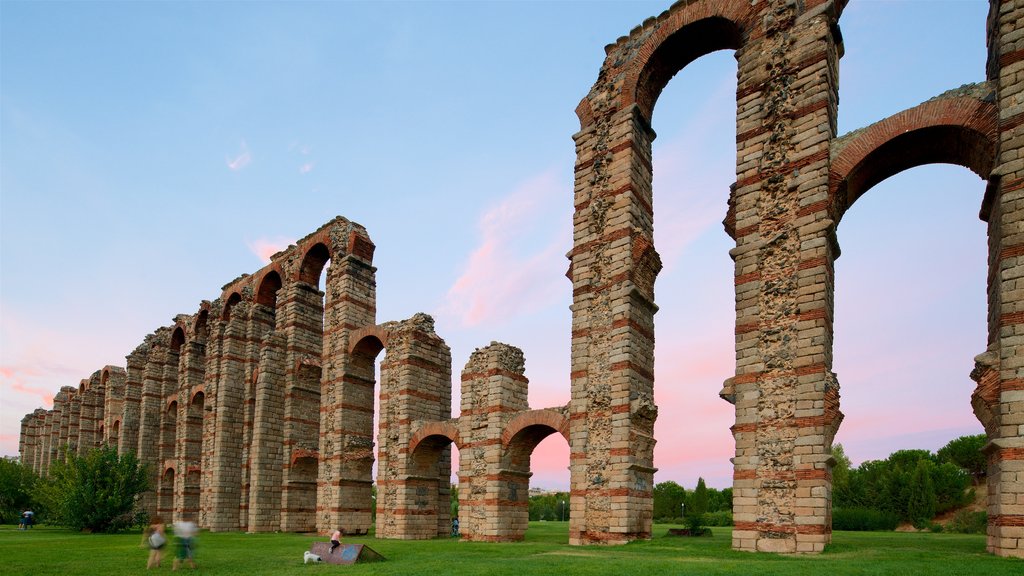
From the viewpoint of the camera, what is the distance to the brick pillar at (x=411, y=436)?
2389cm

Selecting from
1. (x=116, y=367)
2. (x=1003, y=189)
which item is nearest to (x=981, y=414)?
(x=1003, y=189)

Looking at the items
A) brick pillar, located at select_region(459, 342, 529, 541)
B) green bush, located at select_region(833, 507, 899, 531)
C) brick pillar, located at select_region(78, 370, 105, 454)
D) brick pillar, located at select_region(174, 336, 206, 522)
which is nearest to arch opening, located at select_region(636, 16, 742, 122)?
brick pillar, located at select_region(459, 342, 529, 541)

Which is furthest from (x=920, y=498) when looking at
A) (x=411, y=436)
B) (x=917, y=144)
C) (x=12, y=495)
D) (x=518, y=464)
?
(x=12, y=495)

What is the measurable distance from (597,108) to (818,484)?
1191 cm

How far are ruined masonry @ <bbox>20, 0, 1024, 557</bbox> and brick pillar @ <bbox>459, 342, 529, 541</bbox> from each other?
0.19 feet

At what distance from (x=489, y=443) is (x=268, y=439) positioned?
46.0ft

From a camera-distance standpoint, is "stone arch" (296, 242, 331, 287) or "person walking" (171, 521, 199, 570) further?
"stone arch" (296, 242, 331, 287)

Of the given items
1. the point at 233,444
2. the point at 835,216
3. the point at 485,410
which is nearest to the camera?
the point at 835,216

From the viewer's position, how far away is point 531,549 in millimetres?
16359

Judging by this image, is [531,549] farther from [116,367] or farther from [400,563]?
[116,367]

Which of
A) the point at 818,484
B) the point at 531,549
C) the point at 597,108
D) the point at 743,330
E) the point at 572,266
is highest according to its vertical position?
the point at 597,108

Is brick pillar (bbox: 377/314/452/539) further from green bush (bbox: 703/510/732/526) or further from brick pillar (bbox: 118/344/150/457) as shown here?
brick pillar (bbox: 118/344/150/457)

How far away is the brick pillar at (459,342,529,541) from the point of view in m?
20.6

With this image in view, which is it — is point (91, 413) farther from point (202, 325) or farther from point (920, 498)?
point (920, 498)
